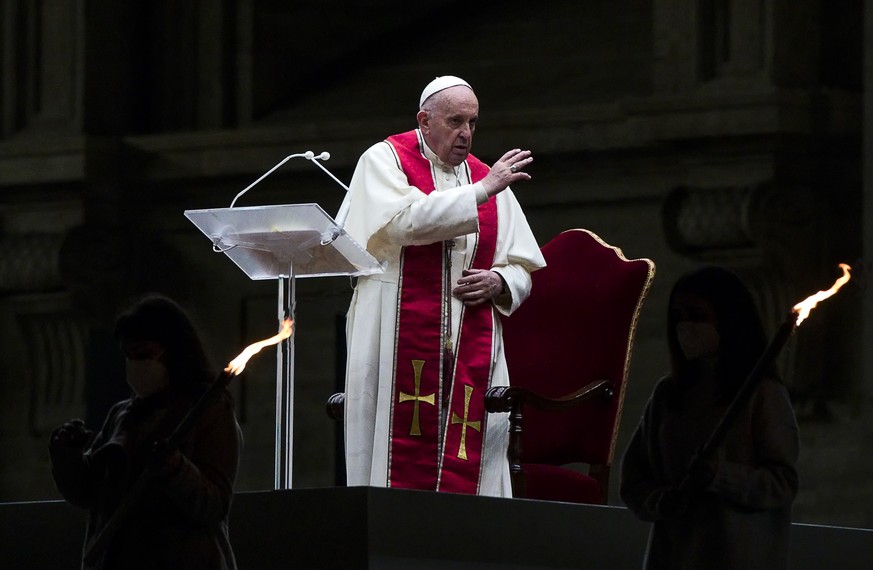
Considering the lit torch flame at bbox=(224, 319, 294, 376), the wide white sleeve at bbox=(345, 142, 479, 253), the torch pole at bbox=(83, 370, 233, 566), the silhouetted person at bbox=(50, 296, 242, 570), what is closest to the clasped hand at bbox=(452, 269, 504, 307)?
the wide white sleeve at bbox=(345, 142, 479, 253)

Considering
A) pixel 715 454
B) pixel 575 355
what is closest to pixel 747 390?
pixel 715 454

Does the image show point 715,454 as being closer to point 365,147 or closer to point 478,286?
point 478,286

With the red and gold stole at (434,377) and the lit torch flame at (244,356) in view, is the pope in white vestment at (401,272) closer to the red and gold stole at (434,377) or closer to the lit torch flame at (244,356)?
the red and gold stole at (434,377)

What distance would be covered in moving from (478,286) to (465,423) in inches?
15.8

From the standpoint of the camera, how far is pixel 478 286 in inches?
269

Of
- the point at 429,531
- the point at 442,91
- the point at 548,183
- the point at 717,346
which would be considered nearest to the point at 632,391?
the point at 548,183

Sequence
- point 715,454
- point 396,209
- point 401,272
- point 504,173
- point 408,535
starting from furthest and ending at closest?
point 401,272 → point 396,209 → point 504,173 → point 408,535 → point 715,454

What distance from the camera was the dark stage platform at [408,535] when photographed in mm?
5398

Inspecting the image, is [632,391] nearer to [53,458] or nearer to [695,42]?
[695,42]

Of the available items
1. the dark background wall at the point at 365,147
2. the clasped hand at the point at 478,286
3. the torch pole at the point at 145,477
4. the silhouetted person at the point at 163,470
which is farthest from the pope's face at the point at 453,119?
the torch pole at the point at 145,477

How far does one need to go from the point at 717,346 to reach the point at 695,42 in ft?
15.3

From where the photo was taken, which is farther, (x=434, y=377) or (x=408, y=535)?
(x=434, y=377)

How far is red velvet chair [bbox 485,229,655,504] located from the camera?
23.0 ft

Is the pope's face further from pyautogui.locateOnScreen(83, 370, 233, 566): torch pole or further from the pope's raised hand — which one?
pyautogui.locateOnScreen(83, 370, 233, 566): torch pole
